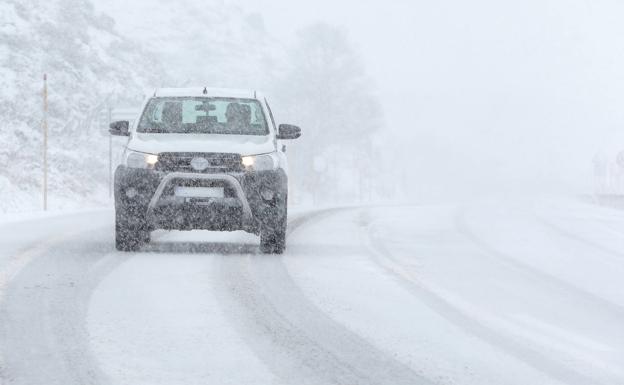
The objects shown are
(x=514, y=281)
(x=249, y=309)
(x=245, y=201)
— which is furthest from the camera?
(x=245, y=201)

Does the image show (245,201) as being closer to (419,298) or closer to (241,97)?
(241,97)

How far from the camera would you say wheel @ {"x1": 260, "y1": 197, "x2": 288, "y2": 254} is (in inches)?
460

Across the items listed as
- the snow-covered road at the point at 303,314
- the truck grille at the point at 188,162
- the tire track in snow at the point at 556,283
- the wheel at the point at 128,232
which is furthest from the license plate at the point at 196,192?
the tire track in snow at the point at 556,283

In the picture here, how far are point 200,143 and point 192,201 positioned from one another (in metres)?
0.71

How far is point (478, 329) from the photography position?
7.09m

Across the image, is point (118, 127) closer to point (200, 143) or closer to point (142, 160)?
point (142, 160)

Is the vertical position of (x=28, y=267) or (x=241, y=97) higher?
(x=241, y=97)

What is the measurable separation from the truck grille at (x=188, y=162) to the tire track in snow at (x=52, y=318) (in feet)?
3.44

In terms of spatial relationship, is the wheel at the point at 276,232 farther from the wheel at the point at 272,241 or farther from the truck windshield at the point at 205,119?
the truck windshield at the point at 205,119

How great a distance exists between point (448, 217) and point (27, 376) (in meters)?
18.7

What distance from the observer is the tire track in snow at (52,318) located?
17.3ft

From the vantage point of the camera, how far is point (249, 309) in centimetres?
759

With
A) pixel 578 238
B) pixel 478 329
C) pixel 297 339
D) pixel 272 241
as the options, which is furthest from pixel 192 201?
pixel 578 238

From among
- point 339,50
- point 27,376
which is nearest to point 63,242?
point 27,376
